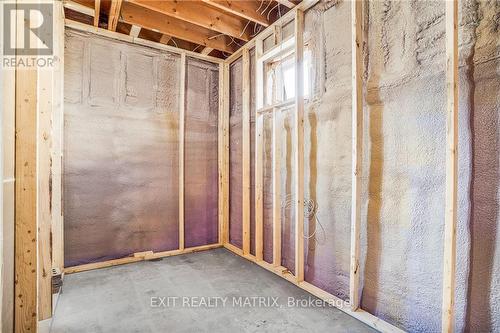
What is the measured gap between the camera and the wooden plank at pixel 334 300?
1870 mm

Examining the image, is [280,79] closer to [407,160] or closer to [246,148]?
[246,148]

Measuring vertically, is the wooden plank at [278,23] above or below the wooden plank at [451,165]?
above

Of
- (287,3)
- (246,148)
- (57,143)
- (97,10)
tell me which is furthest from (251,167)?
(97,10)

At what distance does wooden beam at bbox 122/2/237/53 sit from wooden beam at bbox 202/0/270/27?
602 mm

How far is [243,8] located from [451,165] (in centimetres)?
227

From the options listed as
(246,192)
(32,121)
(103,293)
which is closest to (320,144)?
(246,192)

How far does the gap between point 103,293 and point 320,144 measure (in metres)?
2.24

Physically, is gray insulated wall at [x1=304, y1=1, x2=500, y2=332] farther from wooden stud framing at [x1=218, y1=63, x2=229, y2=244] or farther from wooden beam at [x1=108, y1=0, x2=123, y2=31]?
wooden beam at [x1=108, y1=0, x2=123, y2=31]

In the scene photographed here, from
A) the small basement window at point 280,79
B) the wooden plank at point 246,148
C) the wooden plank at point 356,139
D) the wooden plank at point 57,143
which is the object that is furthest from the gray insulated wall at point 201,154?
the wooden plank at point 356,139

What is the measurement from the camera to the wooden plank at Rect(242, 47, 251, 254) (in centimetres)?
336

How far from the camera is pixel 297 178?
98.2 inches

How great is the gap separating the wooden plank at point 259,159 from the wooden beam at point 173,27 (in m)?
0.59
